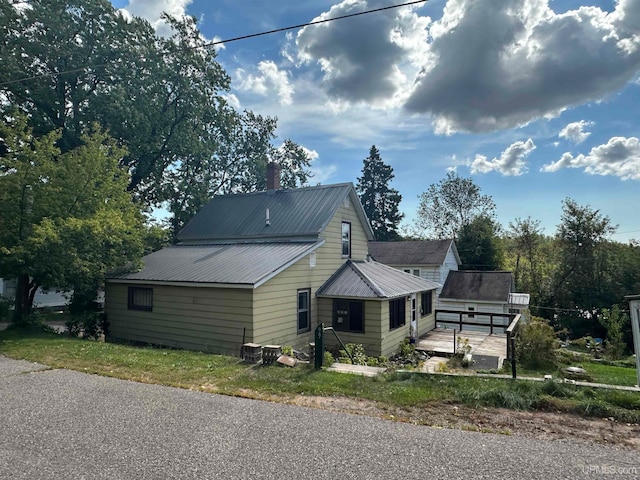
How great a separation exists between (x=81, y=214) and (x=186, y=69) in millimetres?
14141

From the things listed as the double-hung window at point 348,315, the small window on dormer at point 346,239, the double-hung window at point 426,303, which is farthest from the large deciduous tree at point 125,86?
the double-hung window at point 426,303

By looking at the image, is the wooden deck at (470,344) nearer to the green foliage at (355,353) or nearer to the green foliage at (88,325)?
the green foliage at (355,353)

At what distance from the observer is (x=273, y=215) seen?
17.8m

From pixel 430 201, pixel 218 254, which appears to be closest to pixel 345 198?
A: pixel 218 254

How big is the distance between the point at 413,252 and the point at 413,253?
0.58ft

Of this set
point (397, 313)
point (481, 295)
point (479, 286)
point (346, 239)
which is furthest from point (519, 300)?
point (346, 239)

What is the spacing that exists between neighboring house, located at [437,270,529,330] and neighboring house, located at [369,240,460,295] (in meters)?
0.90

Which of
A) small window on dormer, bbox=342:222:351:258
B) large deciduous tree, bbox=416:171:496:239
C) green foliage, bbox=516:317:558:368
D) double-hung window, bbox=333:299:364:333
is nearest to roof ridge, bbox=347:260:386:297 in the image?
double-hung window, bbox=333:299:364:333

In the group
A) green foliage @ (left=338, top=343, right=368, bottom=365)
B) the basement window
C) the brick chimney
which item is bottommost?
green foliage @ (left=338, top=343, right=368, bottom=365)

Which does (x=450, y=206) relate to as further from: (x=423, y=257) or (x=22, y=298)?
(x=22, y=298)

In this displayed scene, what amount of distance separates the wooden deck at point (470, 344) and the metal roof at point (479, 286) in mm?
10137

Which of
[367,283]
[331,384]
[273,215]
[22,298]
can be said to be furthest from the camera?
[273,215]

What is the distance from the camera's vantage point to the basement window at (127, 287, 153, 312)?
13758 millimetres

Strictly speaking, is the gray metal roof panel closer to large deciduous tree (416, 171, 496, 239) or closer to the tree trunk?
large deciduous tree (416, 171, 496, 239)
